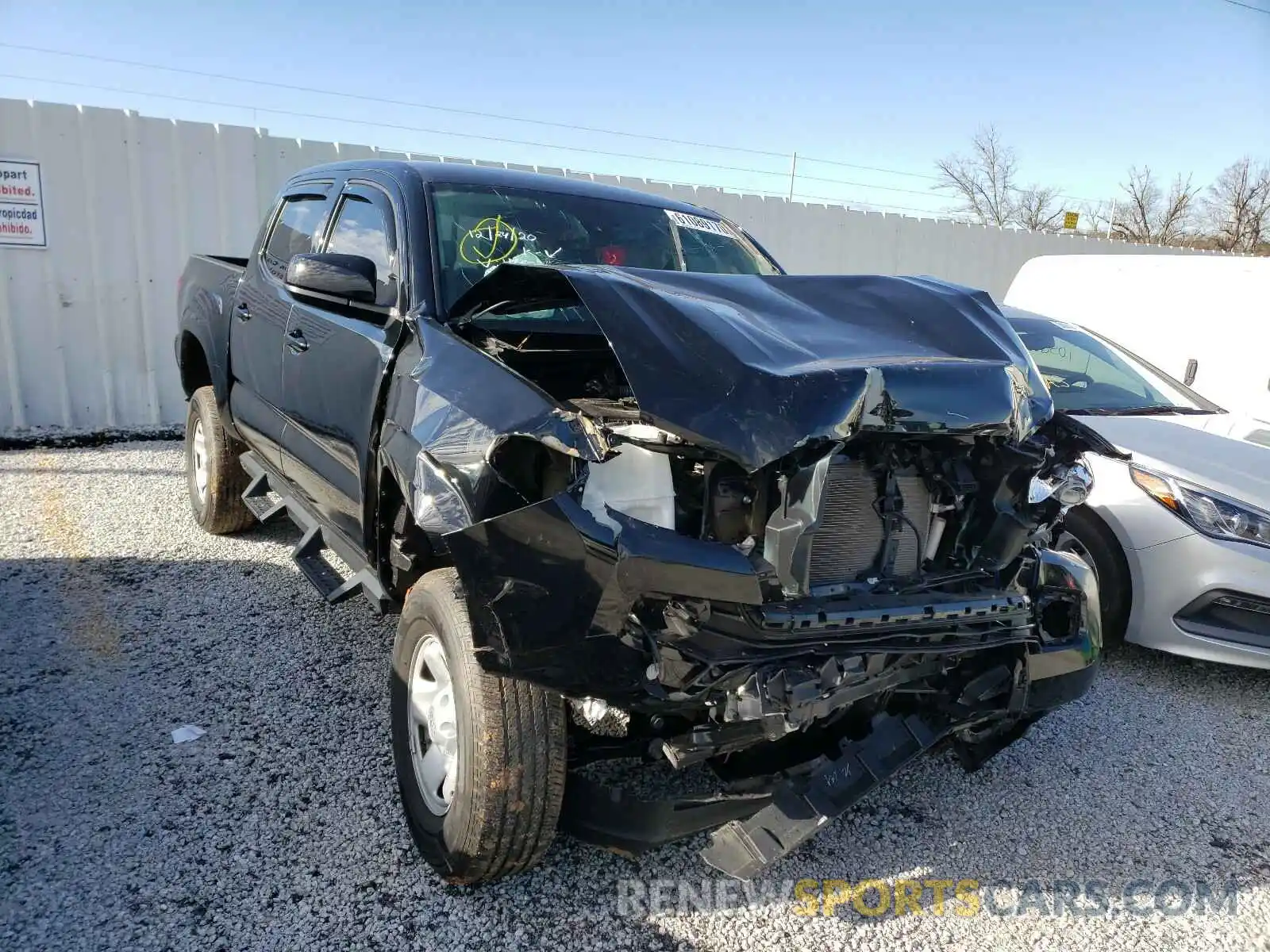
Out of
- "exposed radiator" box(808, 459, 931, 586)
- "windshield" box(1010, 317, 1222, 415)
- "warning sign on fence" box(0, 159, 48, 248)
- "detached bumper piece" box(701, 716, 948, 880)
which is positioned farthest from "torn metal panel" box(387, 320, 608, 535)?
"warning sign on fence" box(0, 159, 48, 248)

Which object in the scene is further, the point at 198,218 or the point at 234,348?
the point at 198,218

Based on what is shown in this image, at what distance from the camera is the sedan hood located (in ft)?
13.4

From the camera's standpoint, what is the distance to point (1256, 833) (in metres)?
3.06

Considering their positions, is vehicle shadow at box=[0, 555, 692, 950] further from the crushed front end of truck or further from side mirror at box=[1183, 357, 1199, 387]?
side mirror at box=[1183, 357, 1199, 387]

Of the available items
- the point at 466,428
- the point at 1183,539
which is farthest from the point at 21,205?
the point at 1183,539

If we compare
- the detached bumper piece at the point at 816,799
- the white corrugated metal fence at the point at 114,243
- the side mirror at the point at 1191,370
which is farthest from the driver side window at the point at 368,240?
the side mirror at the point at 1191,370

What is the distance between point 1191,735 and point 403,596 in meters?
3.26

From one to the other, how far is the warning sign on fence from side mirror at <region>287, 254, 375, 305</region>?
6085 millimetres

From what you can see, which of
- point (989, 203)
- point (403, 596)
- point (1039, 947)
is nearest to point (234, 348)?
point (403, 596)

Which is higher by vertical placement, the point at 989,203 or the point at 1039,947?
the point at 989,203

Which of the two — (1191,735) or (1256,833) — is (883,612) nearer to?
(1256,833)

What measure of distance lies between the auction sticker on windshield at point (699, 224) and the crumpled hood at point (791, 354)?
1.17 meters

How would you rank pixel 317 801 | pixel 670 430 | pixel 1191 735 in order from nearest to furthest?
pixel 670 430 → pixel 317 801 → pixel 1191 735

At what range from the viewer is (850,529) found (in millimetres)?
2387
